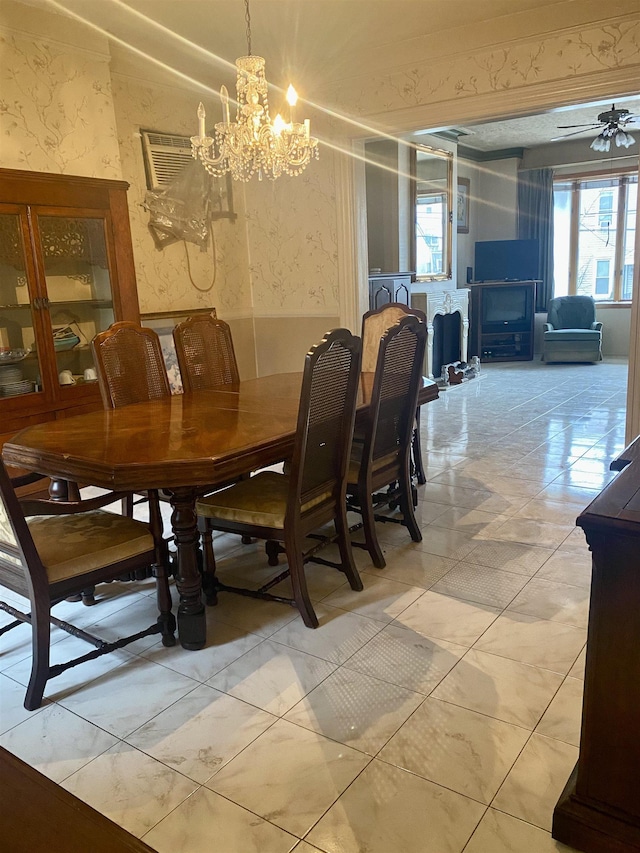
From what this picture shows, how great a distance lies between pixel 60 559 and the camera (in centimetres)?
203

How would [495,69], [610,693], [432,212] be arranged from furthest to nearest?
[432,212], [495,69], [610,693]

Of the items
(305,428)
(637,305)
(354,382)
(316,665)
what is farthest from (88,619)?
(637,305)

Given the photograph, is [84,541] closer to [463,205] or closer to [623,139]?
[623,139]

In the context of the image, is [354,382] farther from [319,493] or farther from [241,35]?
[241,35]

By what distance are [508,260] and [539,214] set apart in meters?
0.84

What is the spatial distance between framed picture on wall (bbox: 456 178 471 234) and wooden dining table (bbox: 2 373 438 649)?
6839 mm

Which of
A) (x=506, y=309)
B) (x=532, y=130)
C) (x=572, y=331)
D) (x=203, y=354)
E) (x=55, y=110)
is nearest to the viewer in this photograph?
(x=203, y=354)

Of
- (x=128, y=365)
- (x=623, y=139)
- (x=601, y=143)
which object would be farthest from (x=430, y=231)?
(x=128, y=365)

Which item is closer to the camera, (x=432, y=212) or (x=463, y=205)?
(x=432, y=212)

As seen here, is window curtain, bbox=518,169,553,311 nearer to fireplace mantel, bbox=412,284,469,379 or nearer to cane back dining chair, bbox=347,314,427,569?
fireplace mantel, bbox=412,284,469,379

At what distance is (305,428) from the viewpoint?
223 centimetres

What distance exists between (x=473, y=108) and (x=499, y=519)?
2.66 m

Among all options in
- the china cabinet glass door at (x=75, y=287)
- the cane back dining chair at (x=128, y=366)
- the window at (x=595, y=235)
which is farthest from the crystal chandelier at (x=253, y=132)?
the window at (x=595, y=235)

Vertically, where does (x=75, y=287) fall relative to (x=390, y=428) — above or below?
above
